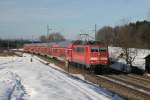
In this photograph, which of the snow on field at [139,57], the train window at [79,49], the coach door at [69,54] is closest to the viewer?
the train window at [79,49]

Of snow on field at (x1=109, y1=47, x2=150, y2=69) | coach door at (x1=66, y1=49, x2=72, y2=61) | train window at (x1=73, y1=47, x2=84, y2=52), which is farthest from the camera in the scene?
coach door at (x1=66, y1=49, x2=72, y2=61)

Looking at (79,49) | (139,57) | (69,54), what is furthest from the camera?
(69,54)

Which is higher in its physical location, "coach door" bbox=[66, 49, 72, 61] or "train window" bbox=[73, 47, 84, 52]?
"train window" bbox=[73, 47, 84, 52]

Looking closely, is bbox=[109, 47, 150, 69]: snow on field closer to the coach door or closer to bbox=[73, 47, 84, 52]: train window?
bbox=[73, 47, 84, 52]: train window

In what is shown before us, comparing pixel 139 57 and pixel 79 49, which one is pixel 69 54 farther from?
pixel 139 57

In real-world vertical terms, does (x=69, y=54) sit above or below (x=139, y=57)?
above

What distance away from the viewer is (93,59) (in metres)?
35.5

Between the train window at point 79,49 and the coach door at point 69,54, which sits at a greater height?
the train window at point 79,49

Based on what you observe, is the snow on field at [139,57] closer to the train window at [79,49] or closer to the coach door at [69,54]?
the train window at [79,49]

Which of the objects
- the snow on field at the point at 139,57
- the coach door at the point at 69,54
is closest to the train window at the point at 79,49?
the coach door at the point at 69,54

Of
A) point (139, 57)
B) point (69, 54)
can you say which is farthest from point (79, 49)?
point (139, 57)

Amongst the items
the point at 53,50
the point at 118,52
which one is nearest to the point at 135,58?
the point at 118,52

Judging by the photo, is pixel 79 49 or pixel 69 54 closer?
pixel 79 49

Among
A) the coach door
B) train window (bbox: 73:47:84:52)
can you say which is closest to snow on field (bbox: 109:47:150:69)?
train window (bbox: 73:47:84:52)
